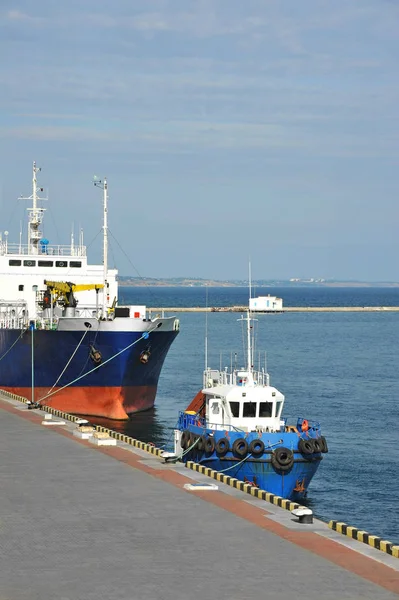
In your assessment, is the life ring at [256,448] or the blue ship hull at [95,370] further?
the blue ship hull at [95,370]

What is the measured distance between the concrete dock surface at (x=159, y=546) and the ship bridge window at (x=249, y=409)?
6.39 meters

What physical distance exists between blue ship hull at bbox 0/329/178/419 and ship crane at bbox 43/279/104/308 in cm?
392

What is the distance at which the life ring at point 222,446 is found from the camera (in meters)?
35.5

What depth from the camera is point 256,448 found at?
34938 millimetres

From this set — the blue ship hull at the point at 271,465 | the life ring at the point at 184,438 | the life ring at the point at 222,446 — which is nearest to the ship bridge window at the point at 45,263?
the life ring at the point at 184,438

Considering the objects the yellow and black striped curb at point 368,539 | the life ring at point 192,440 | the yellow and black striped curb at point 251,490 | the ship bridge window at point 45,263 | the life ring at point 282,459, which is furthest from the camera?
the ship bridge window at point 45,263

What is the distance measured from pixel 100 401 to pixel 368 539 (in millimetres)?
35270

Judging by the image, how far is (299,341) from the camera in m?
138

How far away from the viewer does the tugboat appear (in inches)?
1375

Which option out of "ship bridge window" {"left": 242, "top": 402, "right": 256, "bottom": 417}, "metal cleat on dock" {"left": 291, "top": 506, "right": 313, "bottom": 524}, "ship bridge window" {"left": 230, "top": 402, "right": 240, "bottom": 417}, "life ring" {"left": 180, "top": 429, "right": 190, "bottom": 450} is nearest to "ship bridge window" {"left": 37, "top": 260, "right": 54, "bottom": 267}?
"life ring" {"left": 180, "top": 429, "right": 190, "bottom": 450}

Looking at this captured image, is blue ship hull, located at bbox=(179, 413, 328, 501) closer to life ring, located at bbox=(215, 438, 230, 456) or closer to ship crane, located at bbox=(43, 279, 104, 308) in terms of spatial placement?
life ring, located at bbox=(215, 438, 230, 456)

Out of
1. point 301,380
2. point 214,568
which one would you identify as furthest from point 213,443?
point 301,380

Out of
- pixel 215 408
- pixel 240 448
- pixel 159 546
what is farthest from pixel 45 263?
pixel 159 546

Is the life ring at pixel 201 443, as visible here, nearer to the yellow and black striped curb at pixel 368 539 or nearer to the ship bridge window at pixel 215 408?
the ship bridge window at pixel 215 408
